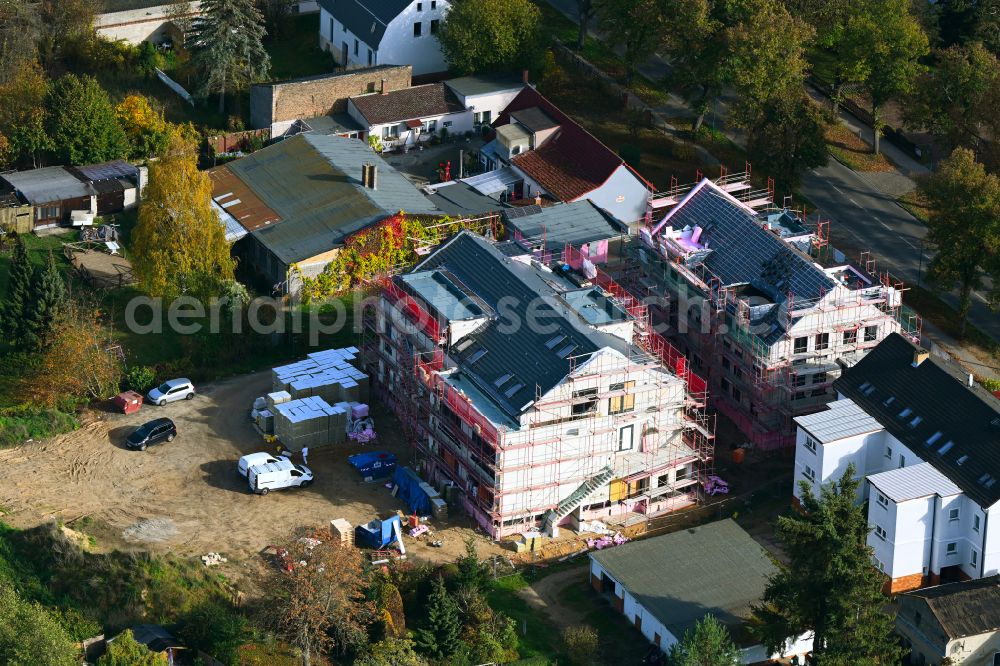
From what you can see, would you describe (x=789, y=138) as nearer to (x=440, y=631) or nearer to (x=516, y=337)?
(x=516, y=337)

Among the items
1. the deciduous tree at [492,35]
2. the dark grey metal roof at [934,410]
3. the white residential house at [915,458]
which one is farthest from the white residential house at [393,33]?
the white residential house at [915,458]

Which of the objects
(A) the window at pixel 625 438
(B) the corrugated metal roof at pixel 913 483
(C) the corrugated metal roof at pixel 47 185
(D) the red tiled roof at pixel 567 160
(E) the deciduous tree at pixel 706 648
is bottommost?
→ (E) the deciduous tree at pixel 706 648

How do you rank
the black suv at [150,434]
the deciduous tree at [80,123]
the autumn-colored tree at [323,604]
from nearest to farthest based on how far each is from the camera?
the autumn-colored tree at [323,604]
the black suv at [150,434]
the deciduous tree at [80,123]

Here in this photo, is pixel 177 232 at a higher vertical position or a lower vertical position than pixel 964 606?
higher

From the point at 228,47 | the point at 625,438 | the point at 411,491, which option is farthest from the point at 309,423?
the point at 228,47

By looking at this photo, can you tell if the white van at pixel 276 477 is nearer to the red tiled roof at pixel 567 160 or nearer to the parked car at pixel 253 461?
the parked car at pixel 253 461

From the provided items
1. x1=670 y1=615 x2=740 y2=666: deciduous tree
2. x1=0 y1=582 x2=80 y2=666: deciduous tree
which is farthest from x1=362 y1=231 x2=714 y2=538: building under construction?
x1=0 y1=582 x2=80 y2=666: deciduous tree
